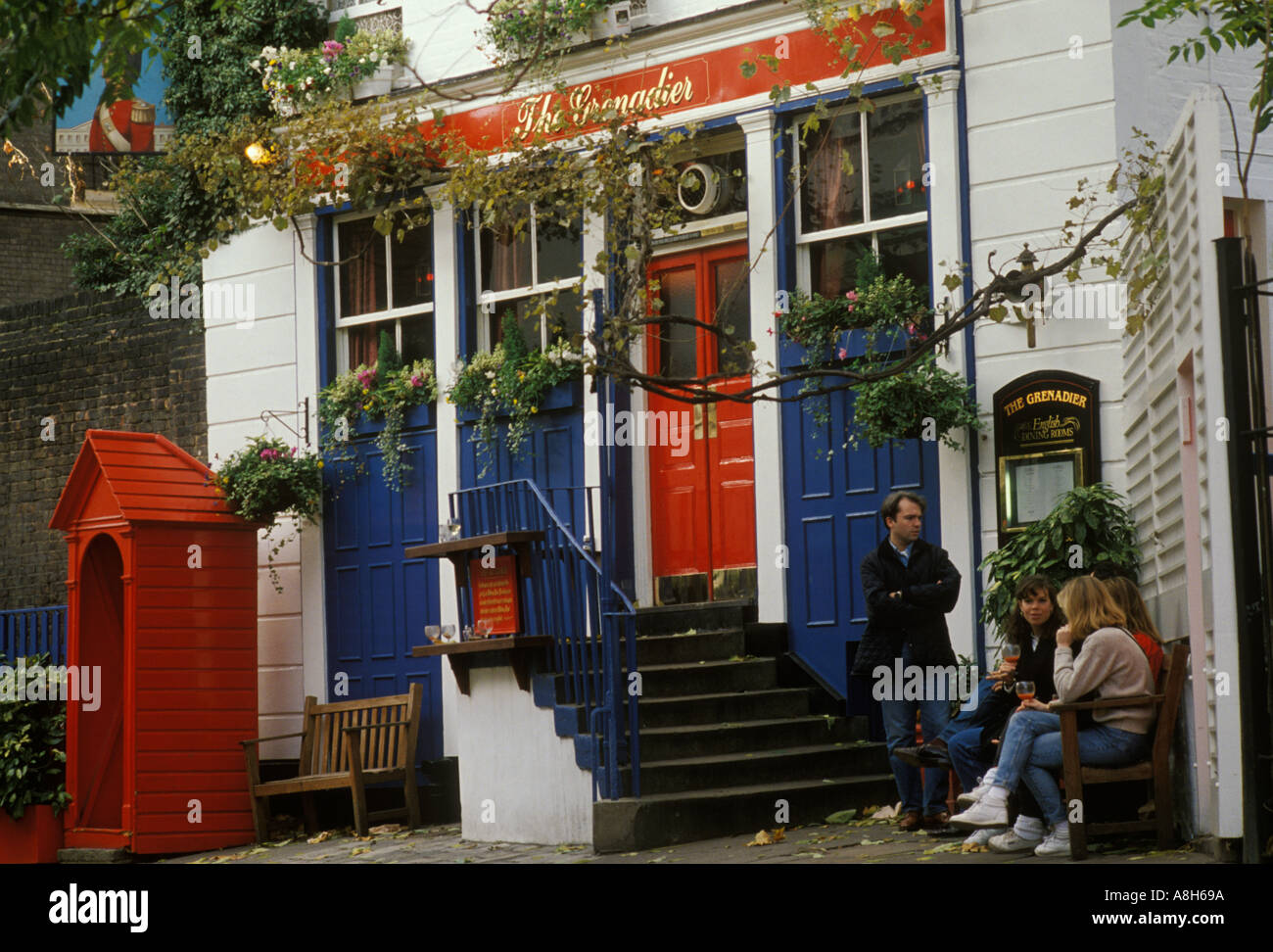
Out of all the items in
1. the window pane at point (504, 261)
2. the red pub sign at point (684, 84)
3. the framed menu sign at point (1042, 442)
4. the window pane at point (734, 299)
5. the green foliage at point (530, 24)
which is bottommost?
the framed menu sign at point (1042, 442)

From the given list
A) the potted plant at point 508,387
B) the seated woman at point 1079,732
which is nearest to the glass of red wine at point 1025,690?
the seated woman at point 1079,732

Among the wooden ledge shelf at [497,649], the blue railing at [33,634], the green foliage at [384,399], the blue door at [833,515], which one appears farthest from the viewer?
the blue railing at [33,634]

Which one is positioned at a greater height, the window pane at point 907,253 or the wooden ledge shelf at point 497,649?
the window pane at point 907,253

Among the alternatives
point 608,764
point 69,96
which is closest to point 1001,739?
point 608,764

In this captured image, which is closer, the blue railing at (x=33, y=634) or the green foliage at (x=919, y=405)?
the green foliage at (x=919, y=405)

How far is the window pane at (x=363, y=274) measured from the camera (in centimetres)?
1393

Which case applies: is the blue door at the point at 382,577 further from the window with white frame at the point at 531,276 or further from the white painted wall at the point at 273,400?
the window with white frame at the point at 531,276

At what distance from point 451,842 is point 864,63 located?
18.7 feet

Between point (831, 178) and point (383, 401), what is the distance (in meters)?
3.93

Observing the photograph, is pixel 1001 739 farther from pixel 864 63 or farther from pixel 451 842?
pixel 864 63

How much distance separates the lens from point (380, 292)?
13914 mm

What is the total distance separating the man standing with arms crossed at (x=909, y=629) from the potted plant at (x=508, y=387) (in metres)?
3.55

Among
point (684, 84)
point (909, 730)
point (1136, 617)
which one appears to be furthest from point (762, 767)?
point (684, 84)

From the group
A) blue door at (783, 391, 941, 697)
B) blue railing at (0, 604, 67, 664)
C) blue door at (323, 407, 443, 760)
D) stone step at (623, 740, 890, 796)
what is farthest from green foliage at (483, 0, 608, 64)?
blue railing at (0, 604, 67, 664)
